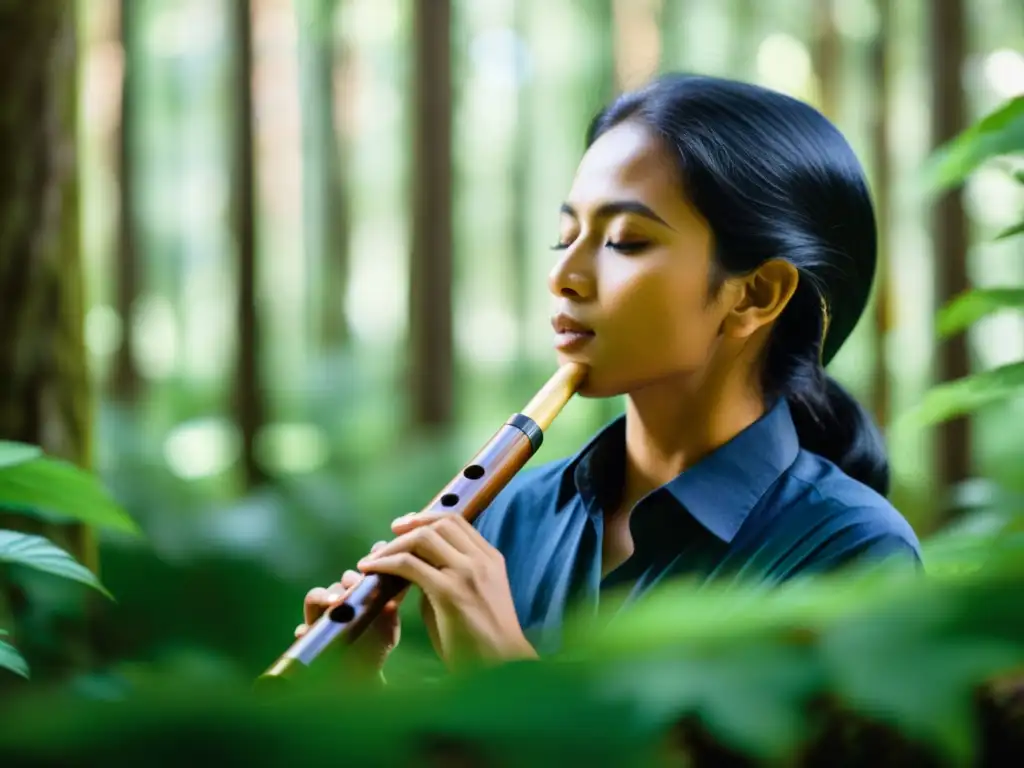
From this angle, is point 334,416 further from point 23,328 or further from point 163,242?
point 23,328

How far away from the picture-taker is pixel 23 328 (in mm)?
2582

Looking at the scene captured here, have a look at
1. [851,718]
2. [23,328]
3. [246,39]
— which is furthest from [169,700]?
[246,39]

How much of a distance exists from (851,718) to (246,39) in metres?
7.42

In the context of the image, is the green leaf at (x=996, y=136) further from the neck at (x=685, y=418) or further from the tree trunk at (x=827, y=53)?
the tree trunk at (x=827, y=53)

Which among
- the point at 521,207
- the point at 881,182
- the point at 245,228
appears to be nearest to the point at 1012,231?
the point at 245,228

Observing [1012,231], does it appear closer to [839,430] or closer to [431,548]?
[839,430]

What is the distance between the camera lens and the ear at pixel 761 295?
1516 mm

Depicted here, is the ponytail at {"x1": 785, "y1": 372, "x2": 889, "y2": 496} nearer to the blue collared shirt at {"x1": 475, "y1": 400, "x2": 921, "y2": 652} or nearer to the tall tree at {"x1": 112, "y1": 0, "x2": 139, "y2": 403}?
the blue collared shirt at {"x1": 475, "y1": 400, "x2": 921, "y2": 652}

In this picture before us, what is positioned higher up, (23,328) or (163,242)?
(23,328)

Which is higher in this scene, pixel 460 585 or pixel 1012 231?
pixel 1012 231

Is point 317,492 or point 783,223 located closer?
point 783,223

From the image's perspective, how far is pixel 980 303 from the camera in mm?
1575

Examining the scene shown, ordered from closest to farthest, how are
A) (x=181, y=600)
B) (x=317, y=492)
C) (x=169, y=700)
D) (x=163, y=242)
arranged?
(x=169, y=700)
(x=181, y=600)
(x=317, y=492)
(x=163, y=242)

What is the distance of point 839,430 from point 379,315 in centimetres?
1887
